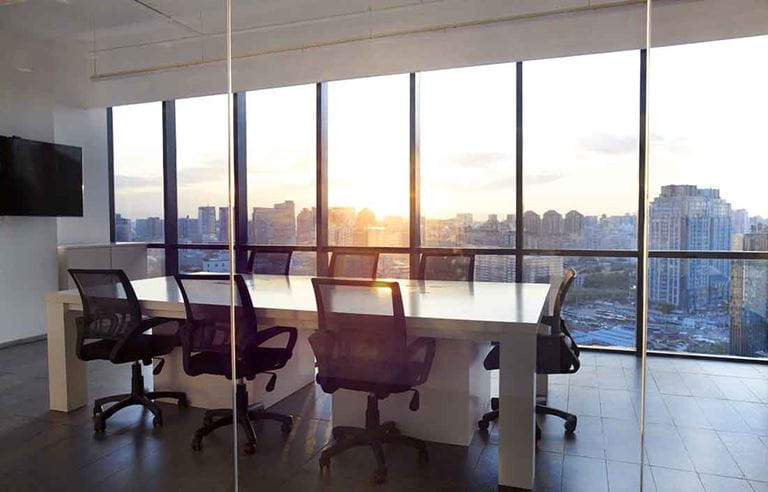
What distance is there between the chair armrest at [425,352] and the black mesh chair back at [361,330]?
6cm

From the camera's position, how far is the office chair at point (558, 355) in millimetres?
2834

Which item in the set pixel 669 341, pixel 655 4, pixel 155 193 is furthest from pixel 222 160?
pixel 655 4

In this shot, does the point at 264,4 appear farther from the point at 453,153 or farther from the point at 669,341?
the point at 669,341

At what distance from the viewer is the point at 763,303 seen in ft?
9.73

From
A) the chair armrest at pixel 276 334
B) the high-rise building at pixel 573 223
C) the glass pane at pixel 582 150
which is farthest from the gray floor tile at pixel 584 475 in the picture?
the chair armrest at pixel 276 334

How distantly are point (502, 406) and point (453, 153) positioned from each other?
9.54 ft

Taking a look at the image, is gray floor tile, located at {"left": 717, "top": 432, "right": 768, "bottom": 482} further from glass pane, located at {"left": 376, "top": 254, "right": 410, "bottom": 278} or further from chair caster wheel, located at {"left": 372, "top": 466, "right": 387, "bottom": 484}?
glass pane, located at {"left": 376, "top": 254, "right": 410, "bottom": 278}

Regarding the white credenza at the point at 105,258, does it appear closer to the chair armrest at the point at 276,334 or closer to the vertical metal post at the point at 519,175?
the chair armrest at the point at 276,334

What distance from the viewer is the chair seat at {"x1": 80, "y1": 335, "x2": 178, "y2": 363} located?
3.17 meters

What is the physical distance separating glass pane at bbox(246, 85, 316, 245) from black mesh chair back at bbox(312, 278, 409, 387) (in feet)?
5.44

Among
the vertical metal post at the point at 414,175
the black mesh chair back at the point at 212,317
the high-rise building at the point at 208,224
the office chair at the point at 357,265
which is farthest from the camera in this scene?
the vertical metal post at the point at 414,175

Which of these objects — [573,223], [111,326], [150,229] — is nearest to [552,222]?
[573,223]

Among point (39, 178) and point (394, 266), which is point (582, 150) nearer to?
point (394, 266)

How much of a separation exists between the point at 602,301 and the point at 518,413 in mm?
959
